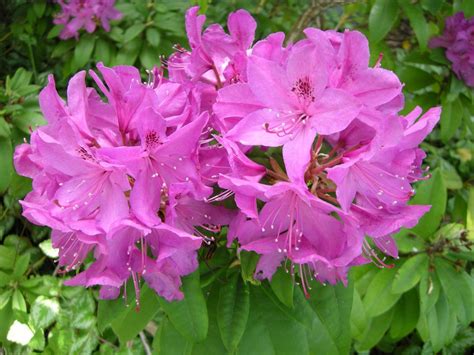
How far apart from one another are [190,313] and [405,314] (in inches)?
42.6

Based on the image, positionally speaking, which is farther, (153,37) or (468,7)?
(153,37)

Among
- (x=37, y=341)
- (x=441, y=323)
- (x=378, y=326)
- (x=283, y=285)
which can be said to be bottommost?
(x=37, y=341)

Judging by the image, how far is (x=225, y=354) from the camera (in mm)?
1054

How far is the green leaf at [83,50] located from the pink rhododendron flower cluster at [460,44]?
151 centimetres

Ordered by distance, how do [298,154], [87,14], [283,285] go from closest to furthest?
[298,154] < [283,285] < [87,14]

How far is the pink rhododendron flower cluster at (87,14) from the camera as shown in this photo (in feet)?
7.75

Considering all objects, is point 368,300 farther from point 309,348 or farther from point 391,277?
point 309,348

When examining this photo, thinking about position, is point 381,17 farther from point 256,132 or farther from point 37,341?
point 37,341

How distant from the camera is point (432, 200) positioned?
5.11ft

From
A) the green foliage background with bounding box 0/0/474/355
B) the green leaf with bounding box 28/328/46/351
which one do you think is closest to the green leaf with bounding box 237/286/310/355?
the green foliage background with bounding box 0/0/474/355

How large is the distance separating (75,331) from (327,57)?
154cm

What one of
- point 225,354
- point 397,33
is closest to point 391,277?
point 225,354

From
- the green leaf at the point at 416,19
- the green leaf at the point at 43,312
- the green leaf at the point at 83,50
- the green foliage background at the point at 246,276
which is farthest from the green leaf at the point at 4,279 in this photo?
the green leaf at the point at 416,19

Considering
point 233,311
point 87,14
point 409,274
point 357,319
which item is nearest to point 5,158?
point 87,14
